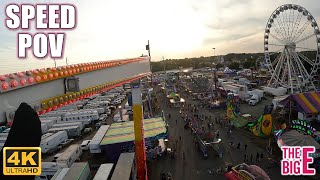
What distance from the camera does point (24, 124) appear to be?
4992 mm

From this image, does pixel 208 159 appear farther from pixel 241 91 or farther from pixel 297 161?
pixel 241 91

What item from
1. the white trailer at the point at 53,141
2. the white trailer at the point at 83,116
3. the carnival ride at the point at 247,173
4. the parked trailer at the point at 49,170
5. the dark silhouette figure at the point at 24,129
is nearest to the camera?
the dark silhouette figure at the point at 24,129

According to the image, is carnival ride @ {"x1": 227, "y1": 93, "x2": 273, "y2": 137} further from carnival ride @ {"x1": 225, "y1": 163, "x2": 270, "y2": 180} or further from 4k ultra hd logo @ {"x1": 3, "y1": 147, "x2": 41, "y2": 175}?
4k ultra hd logo @ {"x1": 3, "y1": 147, "x2": 41, "y2": 175}

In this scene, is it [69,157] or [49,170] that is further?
[69,157]

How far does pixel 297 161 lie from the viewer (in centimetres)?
1705

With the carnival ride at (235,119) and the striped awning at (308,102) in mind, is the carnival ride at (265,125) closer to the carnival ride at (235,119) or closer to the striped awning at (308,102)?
the carnival ride at (235,119)

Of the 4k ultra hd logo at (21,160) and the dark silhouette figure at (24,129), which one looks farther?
the 4k ultra hd logo at (21,160)

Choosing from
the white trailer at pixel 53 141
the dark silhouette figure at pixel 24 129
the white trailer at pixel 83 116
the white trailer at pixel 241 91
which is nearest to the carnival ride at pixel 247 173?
the dark silhouette figure at pixel 24 129

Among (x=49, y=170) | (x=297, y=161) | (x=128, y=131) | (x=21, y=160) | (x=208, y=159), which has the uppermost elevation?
(x=21, y=160)

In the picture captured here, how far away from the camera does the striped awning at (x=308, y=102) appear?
28.7 m

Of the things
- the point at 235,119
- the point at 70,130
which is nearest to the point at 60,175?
the point at 70,130

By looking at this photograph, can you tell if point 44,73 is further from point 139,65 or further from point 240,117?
point 240,117

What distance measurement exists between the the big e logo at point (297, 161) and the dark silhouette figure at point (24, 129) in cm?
1635

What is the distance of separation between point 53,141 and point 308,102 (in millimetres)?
28443
